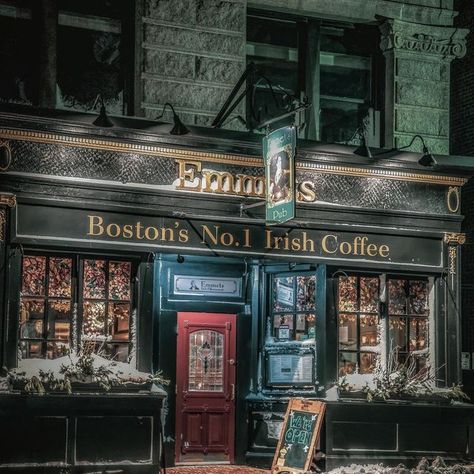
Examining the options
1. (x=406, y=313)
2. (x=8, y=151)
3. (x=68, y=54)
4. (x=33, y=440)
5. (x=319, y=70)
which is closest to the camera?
(x=33, y=440)

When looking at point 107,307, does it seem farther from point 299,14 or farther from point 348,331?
point 299,14

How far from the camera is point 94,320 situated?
563 inches

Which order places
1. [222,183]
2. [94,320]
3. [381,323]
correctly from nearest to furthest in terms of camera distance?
[94,320] < [222,183] < [381,323]

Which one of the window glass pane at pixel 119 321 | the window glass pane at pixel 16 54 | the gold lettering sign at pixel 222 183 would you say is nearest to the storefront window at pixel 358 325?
the gold lettering sign at pixel 222 183

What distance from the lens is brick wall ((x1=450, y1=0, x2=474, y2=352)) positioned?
1830 centimetres

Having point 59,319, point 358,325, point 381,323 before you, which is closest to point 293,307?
point 358,325

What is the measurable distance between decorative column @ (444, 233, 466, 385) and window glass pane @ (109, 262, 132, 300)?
200 inches

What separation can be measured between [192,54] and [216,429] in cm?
576

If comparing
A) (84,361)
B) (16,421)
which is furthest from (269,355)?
(16,421)

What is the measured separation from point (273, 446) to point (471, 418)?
3045 mm

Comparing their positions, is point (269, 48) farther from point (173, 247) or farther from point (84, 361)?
point (84, 361)

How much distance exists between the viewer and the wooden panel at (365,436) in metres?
14.7

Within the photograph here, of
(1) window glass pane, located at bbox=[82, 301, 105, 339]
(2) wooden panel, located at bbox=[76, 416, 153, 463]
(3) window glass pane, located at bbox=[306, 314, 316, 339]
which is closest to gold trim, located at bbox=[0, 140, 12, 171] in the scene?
(1) window glass pane, located at bbox=[82, 301, 105, 339]

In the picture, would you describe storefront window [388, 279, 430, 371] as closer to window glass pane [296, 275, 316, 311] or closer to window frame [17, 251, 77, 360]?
window glass pane [296, 275, 316, 311]
